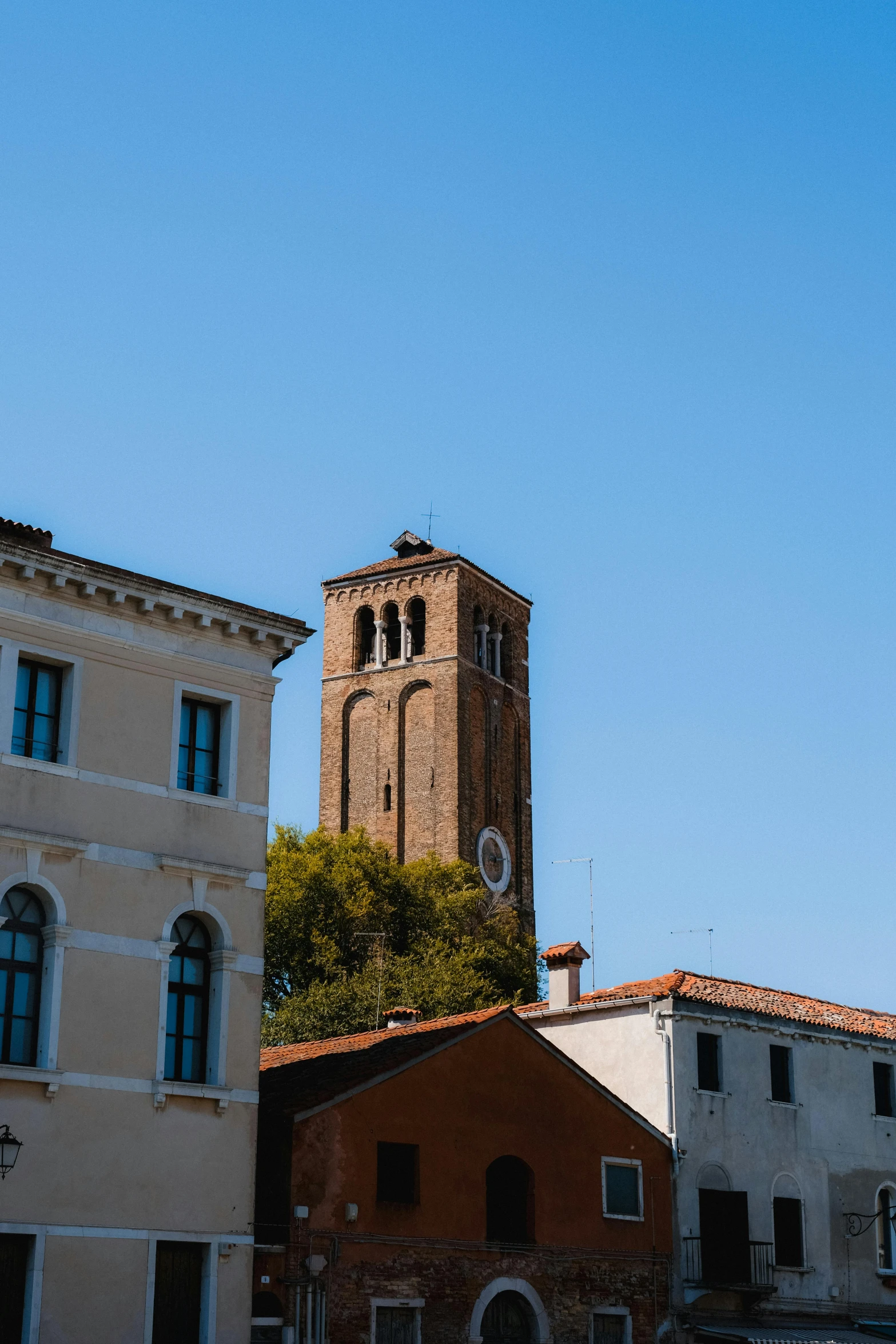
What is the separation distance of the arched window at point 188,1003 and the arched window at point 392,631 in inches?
2220

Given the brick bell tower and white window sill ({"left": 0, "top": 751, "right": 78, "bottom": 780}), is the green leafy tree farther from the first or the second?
white window sill ({"left": 0, "top": 751, "right": 78, "bottom": 780})

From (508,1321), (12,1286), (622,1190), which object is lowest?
(508,1321)

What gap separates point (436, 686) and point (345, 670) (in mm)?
4770

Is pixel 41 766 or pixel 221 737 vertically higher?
pixel 221 737

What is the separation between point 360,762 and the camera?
76.8 meters

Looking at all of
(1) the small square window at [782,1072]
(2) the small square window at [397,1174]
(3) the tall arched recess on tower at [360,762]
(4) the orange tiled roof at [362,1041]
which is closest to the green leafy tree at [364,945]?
(3) the tall arched recess on tower at [360,762]

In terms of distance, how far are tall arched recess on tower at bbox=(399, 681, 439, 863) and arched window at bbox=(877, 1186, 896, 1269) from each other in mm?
41801

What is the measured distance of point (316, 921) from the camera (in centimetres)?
5331

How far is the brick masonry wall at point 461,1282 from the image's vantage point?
22.5 m

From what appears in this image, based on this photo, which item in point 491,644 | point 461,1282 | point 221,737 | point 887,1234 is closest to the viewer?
point 221,737

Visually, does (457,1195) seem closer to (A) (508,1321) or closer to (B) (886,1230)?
(A) (508,1321)

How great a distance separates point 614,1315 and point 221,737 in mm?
10933

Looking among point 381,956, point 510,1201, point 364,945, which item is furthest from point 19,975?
point 364,945

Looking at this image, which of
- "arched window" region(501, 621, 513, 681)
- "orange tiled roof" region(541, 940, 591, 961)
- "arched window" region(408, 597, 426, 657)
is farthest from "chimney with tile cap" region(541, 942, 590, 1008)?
"arched window" region(501, 621, 513, 681)
